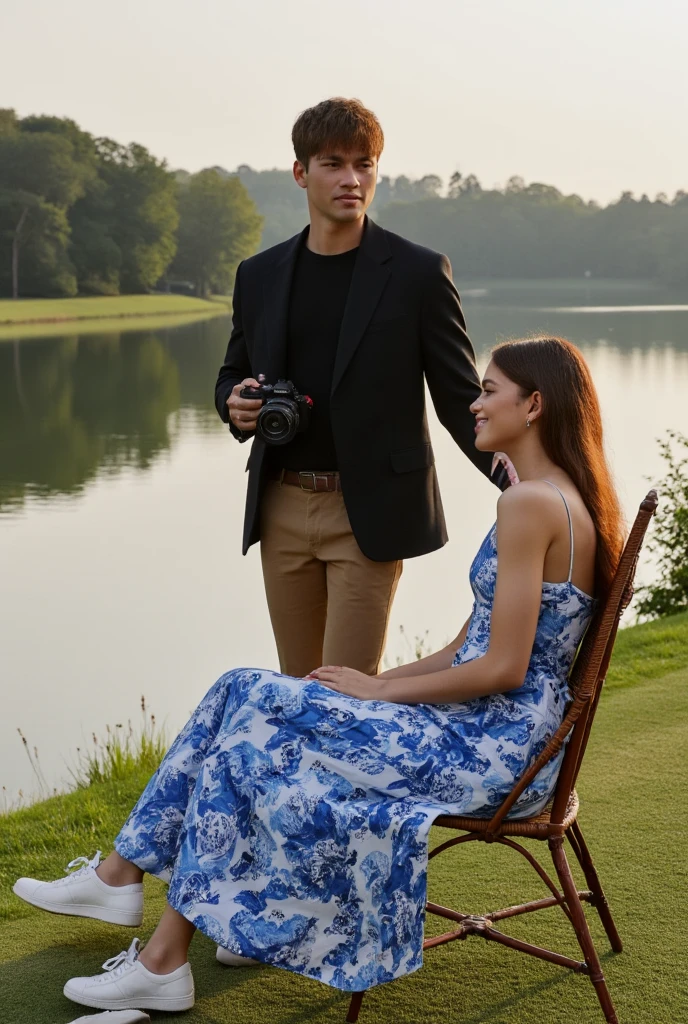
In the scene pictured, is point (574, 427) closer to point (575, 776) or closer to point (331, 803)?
point (575, 776)

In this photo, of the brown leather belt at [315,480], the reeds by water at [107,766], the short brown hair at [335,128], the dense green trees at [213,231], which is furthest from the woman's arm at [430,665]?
the dense green trees at [213,231]

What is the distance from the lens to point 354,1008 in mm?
2387

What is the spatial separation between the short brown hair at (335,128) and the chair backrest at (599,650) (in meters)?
1.15

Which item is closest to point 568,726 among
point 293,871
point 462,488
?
point 293,871

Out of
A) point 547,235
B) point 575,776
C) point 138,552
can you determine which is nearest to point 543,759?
point 575,776

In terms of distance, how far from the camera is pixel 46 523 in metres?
10.8

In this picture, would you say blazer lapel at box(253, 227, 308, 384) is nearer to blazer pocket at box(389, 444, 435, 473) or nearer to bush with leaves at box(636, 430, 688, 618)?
blazer pocket at box(389, 444, 435, 473)

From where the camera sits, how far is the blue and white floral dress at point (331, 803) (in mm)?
2176

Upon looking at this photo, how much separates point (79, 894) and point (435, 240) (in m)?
89.7

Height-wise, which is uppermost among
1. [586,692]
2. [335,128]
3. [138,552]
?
[335,128]

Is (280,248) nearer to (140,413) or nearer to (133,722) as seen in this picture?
(133,722)

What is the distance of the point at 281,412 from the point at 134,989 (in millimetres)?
1297

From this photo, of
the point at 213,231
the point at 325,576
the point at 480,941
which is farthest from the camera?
the point at 213,231

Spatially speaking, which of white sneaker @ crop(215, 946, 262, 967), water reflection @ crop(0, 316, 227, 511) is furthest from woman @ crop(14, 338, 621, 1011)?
water reflection @ crop(0, 316, 227, 511)
